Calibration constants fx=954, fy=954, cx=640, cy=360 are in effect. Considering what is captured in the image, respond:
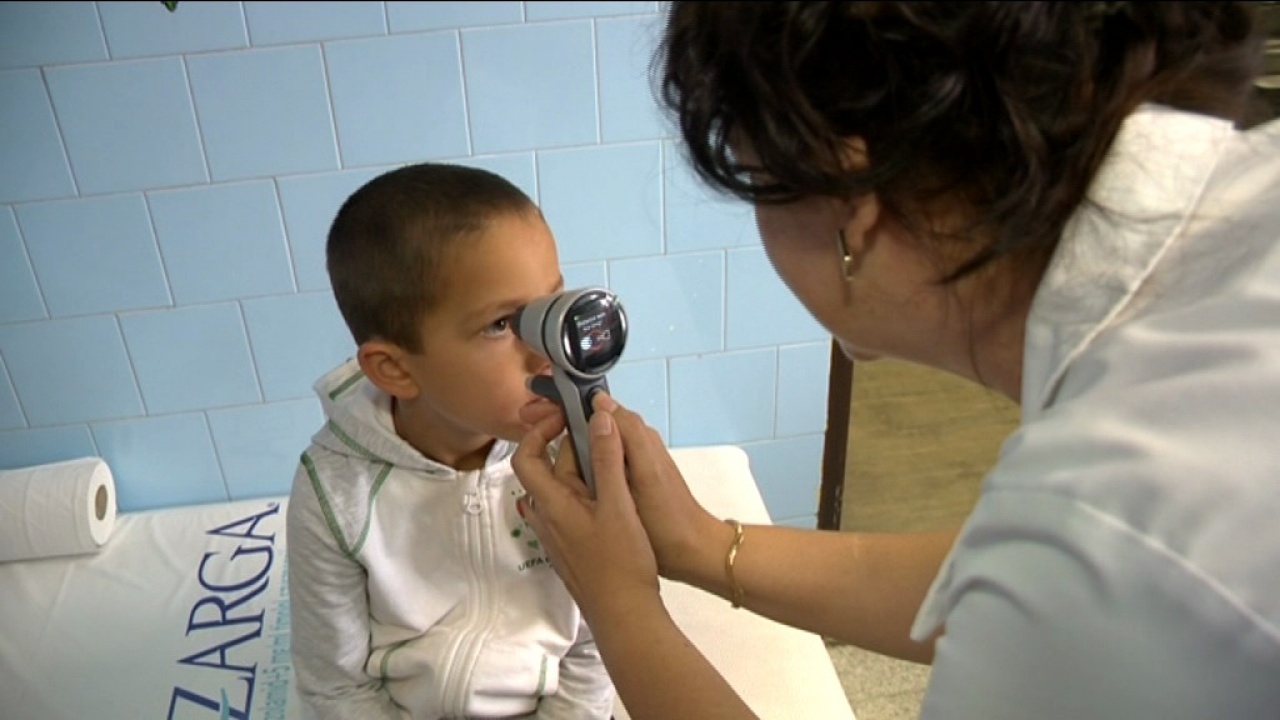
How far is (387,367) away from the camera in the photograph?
2.91 ft

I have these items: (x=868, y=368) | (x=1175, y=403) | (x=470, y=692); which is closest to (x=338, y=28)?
(x=470, y=692)

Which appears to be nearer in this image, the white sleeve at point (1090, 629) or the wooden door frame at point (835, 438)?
the white sleeve at point (1090, 629)

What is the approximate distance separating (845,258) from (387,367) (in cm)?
46

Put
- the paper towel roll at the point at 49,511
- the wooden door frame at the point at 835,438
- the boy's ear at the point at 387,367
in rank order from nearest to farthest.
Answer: the boy's ear at the point at 387,367, the paper towel roll at the point at 49,511, the wooden door frame at the point at 835,438

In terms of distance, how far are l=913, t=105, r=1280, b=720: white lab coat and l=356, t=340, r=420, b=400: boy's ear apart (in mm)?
518

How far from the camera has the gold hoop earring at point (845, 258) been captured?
0.62 m

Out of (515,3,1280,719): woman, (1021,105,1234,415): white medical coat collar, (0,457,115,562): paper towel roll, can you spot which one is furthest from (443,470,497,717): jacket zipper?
(0,457,115,562): paper towel roll

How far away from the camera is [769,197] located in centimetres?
61

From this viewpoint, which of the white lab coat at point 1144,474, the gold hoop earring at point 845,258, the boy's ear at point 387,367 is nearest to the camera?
the white lab coat at point 1144,474

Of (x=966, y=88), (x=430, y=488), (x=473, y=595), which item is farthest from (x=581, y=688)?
(x=966, y=88)

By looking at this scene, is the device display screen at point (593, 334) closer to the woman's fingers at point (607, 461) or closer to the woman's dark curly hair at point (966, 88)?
the woman's fingers at point (607, 461)

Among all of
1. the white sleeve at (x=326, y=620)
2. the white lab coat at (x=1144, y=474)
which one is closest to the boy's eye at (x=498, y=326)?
the white sleeve at (x=326, y=620)

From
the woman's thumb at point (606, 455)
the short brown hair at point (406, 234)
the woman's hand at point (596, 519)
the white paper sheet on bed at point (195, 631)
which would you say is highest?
the short brown hair at point (406, 234)

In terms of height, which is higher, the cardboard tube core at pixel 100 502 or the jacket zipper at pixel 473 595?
the jacket zipper at pixel 473 595
